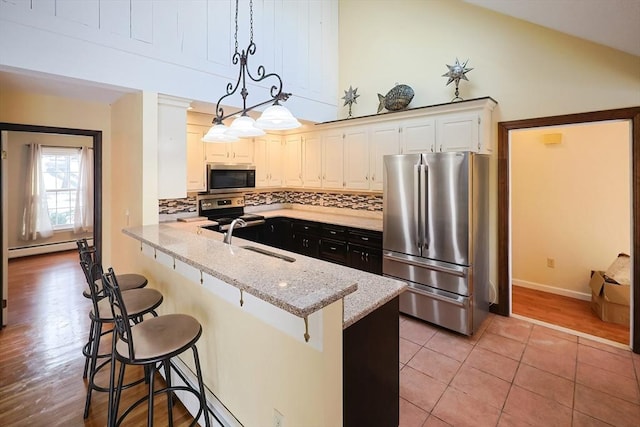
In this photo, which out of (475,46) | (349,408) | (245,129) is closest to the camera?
(349,408)

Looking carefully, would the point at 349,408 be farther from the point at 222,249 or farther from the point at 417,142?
the point at 417,142

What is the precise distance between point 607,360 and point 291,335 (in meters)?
2.97

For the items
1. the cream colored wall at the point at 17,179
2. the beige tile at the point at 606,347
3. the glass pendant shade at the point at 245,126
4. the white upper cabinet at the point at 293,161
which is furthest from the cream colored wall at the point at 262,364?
the cream colored wall at the point at 17,179

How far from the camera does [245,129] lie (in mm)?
2061

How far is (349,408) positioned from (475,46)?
152 inches

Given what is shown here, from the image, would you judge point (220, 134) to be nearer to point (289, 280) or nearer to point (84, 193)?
point (289, 280)

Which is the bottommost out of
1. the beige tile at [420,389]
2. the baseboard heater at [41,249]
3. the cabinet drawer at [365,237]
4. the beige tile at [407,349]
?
the beige tile at [420,389]

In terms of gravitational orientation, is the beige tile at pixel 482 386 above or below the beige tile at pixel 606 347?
below

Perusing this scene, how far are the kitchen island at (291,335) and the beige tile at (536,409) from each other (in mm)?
955

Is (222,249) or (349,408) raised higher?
(222,249)

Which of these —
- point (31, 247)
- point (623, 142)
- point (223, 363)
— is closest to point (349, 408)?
point (223, 363)

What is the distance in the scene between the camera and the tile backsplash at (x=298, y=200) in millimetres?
4352

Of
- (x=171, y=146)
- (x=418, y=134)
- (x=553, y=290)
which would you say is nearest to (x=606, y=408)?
(x=553, y=290)

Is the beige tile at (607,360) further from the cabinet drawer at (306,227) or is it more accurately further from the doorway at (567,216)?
the cabinet drawer at (306,227)
